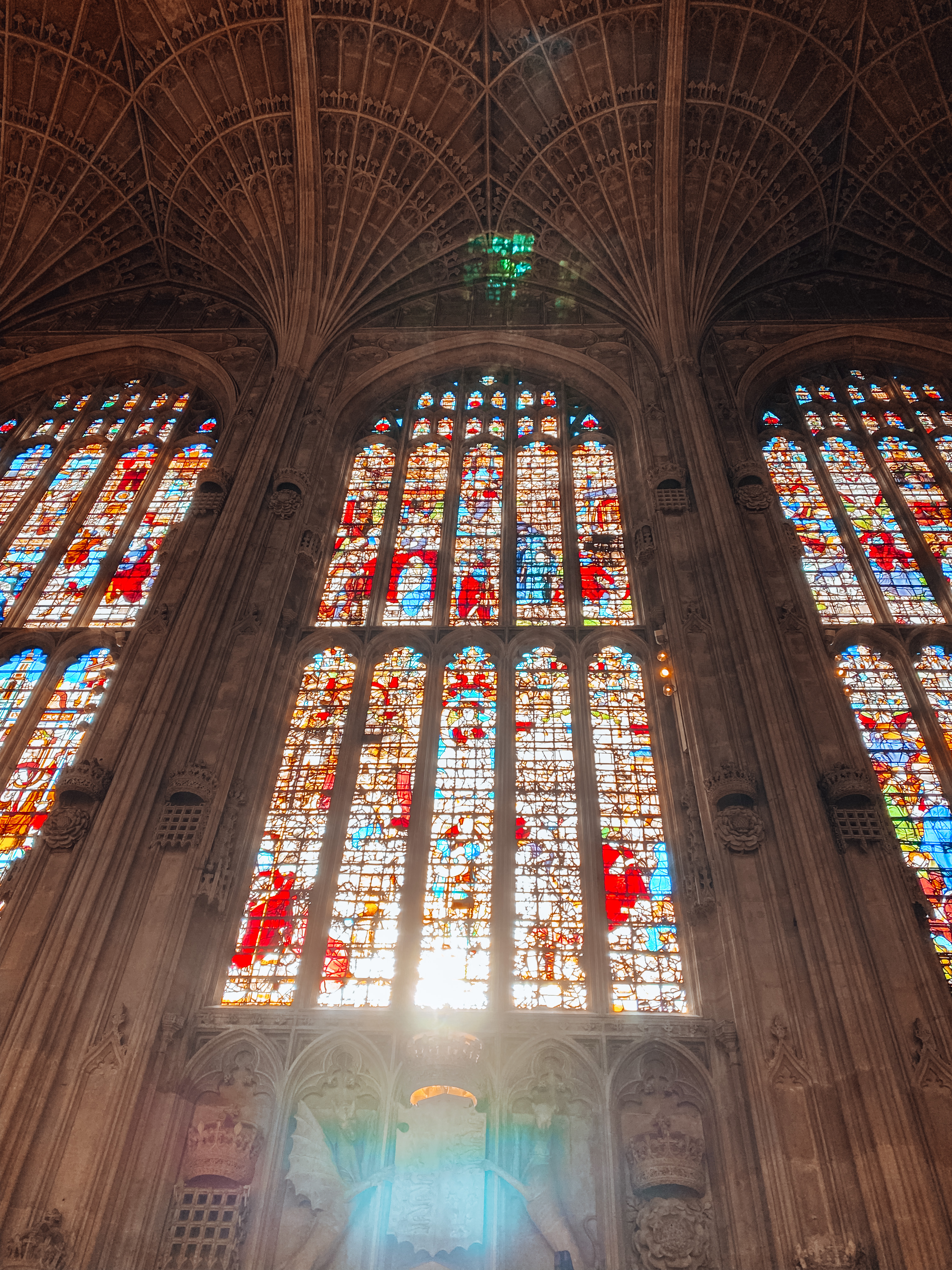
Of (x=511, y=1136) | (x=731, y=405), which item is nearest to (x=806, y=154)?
(x=731, y=405)

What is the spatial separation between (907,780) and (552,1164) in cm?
569

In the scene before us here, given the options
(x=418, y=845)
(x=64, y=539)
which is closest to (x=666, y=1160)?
(x=418, y=845)

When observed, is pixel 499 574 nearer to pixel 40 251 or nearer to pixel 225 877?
pixel 225 877

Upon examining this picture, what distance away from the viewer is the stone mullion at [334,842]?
10.1 metres

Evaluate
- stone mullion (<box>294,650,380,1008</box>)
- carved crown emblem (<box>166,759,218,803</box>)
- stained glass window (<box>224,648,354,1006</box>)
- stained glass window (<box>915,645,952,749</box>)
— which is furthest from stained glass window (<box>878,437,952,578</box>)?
carved crown emblem (<box>166,759,218,803</box>)

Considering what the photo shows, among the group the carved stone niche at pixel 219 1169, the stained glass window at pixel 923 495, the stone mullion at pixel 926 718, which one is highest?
the stained glass window at pixel 923 495

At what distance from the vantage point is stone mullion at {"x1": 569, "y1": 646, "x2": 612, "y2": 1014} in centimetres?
988

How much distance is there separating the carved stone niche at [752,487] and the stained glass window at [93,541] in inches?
347

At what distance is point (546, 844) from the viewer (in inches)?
437

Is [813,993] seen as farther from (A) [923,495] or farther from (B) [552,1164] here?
(A) [923,495]

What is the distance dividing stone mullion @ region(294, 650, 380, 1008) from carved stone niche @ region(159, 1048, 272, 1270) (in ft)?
2.94

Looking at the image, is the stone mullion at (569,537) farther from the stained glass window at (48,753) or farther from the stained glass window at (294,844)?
the stained glass window at (48,753)

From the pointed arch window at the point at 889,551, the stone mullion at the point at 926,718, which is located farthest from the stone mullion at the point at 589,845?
the stone mullion at the point at 926,718

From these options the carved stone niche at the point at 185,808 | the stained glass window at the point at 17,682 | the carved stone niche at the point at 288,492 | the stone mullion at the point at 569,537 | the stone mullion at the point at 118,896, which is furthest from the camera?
the carved stone niche at the point at 288,492
